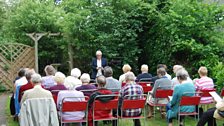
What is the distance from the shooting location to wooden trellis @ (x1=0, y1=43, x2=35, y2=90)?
41.2 feet

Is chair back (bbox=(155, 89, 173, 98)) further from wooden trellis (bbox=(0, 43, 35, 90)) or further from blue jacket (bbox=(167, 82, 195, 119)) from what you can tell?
wooden trellis (bbox=(0, 43, 35, 90))

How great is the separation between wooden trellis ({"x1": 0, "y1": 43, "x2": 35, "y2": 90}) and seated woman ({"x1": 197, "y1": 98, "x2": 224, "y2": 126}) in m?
8.66

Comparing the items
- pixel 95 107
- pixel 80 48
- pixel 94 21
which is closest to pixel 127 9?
pixel 94 21

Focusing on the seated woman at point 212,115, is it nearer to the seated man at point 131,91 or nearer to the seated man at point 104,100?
the seated man at point 131,91

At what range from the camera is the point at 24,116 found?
15.8ft

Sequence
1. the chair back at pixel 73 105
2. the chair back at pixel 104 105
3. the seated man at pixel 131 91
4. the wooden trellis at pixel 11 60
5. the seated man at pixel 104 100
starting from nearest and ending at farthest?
the chair back at pixel 73 105, the chair back at pixel 104 105, the seated man at pixel 104 100, the seated man at pixel 131 91, the wooden trellis at pixel 11 60

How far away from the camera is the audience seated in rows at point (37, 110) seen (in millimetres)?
4828

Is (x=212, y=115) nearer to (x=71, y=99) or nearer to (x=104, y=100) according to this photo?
(x=104, y=100)

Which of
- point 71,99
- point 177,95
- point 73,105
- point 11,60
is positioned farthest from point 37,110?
point 11,60

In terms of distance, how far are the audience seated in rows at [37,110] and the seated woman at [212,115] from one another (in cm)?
208

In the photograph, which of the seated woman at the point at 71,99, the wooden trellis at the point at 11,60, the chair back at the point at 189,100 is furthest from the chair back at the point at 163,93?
the wooden trellis at the point at 11,60

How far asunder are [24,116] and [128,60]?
24.1ft

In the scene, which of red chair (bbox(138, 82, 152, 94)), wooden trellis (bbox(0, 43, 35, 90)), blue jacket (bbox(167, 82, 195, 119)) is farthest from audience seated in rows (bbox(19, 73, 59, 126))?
wooden trellis (bbox(0, 43, 35, 90))

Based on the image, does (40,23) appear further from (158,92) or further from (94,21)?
(158,92)
